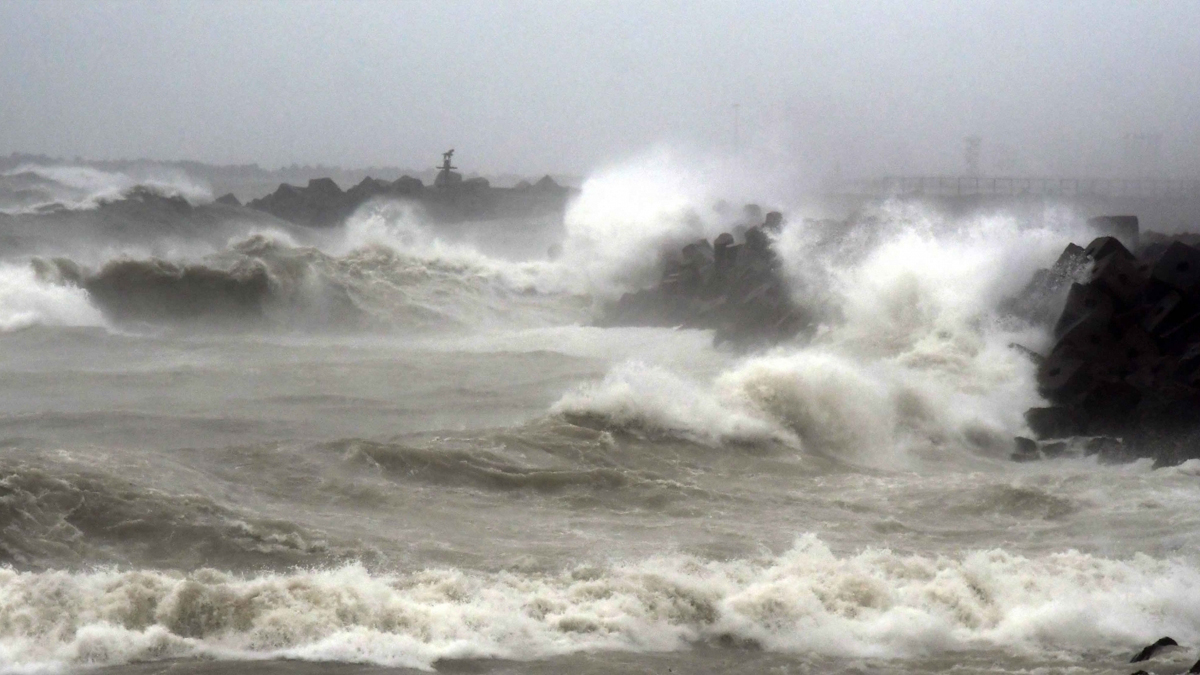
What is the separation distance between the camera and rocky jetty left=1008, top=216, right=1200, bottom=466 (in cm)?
1257

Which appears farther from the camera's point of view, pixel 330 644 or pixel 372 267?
pixel 372 267

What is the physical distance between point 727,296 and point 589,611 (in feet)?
52.4

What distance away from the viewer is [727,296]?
75.4ft

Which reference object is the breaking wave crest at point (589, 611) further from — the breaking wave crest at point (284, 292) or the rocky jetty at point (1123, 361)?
the breaking wave crest at point (284, 292)

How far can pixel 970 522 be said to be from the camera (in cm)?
996

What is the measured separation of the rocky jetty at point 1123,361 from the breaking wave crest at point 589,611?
185 inches

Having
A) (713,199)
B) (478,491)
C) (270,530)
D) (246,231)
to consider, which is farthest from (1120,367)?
(246,231)

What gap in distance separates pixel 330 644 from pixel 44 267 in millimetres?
19274

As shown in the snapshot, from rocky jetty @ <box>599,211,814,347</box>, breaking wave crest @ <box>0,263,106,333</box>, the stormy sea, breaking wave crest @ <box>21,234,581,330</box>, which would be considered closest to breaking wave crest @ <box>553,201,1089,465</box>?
the stormy sea

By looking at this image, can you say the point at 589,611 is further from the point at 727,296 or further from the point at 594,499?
the point at 727,296

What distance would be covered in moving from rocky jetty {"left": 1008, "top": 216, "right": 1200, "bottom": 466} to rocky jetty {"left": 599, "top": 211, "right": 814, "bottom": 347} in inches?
219

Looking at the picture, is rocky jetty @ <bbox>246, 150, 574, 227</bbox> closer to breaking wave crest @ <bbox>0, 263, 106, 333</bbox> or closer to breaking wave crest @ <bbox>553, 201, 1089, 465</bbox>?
breaking wave crest @ <bbox>0, 263, 106, 333</bbox>

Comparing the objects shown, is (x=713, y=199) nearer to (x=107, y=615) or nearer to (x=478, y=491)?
(x=478, y=491)

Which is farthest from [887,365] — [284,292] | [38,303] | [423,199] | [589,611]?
[423,199]
